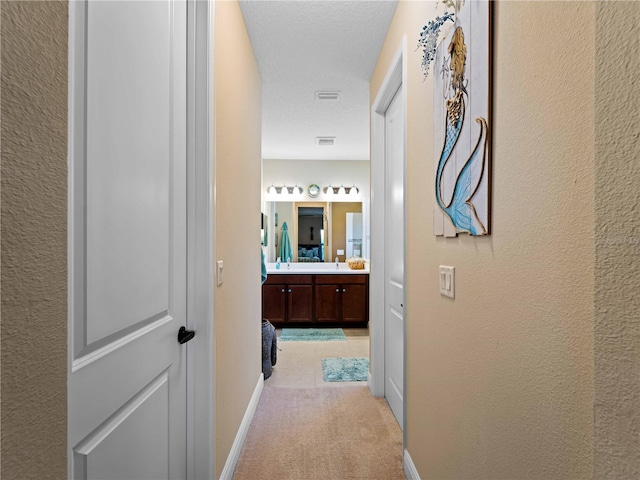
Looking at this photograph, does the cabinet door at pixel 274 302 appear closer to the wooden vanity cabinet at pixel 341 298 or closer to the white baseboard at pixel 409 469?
the wooden vanity cabinet at pixel 341 298

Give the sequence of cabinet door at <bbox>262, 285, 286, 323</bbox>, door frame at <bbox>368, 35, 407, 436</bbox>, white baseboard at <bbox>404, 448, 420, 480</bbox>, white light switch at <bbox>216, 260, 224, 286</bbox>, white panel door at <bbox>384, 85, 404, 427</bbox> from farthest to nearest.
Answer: cabinet door at <bbox>262, 285, 286, 323</bbox> < door frame at <bbox>368, 35, 407, 436</bbox> < white panel door at <bbox>384, 85, 404, 427</bbox> < white baseboard at <bbox>404, 448, 420, 480</bbox> < white light switch at <bbox>216, 260, 224, 286</bbox>

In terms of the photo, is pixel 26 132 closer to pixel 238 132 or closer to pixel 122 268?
pixel 122 268

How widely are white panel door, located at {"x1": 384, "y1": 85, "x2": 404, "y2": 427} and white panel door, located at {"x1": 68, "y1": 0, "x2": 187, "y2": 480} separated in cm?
139

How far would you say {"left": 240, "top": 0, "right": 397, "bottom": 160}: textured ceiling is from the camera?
2.02m

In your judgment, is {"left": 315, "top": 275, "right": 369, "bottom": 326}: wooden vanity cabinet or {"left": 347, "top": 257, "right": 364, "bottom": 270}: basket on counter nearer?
{"left": 315, "top": 275, "right": 369, "bottom": 326}: wooden vanity cabinet

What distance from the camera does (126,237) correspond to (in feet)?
2.87

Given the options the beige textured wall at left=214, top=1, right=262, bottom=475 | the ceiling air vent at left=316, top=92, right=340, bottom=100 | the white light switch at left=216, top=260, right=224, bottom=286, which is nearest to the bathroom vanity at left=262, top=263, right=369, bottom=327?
the beige textured wall at left=214, top=1, right=262, bottom=475

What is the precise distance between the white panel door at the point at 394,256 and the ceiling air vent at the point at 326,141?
1741 millimetres

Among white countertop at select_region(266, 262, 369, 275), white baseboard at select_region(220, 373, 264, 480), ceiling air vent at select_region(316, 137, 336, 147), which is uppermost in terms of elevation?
ceiling air vent at select_region(316, 137, 336, 147)

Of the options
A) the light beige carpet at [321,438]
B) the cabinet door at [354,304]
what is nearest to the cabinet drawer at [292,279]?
the cabinet door at [354,304]

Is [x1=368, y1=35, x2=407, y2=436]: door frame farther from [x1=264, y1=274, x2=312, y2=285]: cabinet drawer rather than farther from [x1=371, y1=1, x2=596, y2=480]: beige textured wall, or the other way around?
[x1=264, y1=274, x2=312, y2=285]: cabinet drawer

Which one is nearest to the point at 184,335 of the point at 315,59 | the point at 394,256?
the point at 394,256

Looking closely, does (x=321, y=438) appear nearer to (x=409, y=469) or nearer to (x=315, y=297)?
(x=409, y=469)

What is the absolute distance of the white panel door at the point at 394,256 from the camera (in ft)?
7.30
